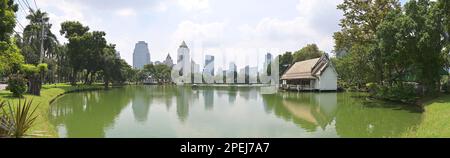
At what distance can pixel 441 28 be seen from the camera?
2481 centimetres

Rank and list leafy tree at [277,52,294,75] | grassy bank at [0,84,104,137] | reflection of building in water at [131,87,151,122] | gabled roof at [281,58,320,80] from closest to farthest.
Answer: grassy bank at [0,84,104,137], reflection of building in water at [131,87,151,122], gabled roof at [281,58,320,80], leafy tree at [277,52,294,75]

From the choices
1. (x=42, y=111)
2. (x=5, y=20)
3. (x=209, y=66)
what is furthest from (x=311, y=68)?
(x=209, y=66)

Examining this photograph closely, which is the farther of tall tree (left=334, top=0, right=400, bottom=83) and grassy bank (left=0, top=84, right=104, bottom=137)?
tall tree (left=334, top=0, right=400, bottom=83)

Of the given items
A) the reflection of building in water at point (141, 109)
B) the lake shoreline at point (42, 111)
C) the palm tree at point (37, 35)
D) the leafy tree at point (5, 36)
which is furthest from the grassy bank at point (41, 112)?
the palm tree at point (37, 35)

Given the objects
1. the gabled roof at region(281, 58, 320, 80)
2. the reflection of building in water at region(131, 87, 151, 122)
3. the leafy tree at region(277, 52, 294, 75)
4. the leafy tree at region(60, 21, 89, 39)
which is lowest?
the reflection of building in water at region(131, 87, 151, 122)

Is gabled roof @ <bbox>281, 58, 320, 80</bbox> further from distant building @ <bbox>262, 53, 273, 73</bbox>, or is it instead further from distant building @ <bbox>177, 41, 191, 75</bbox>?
distant building @ <bbox>177, 41, 191, 75</bbox>

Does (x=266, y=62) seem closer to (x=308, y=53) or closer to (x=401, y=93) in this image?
(x=308, y=53)

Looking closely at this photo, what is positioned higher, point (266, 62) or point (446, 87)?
point (266, 62)

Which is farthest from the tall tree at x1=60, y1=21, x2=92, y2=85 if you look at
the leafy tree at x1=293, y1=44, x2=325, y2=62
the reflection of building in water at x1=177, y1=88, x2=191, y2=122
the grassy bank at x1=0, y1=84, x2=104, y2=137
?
the leafy tree at x1=293, y1=44, x2=325, y2=62

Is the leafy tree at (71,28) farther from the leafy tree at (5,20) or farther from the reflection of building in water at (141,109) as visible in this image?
the leafy tree at (5,20)

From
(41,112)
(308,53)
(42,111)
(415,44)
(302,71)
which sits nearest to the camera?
(41,112)

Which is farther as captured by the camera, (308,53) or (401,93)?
(308,53)

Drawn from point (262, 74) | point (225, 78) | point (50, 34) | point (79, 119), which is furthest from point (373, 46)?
point (225, 78)

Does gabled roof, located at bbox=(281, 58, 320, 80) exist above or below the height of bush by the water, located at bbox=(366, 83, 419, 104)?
above
